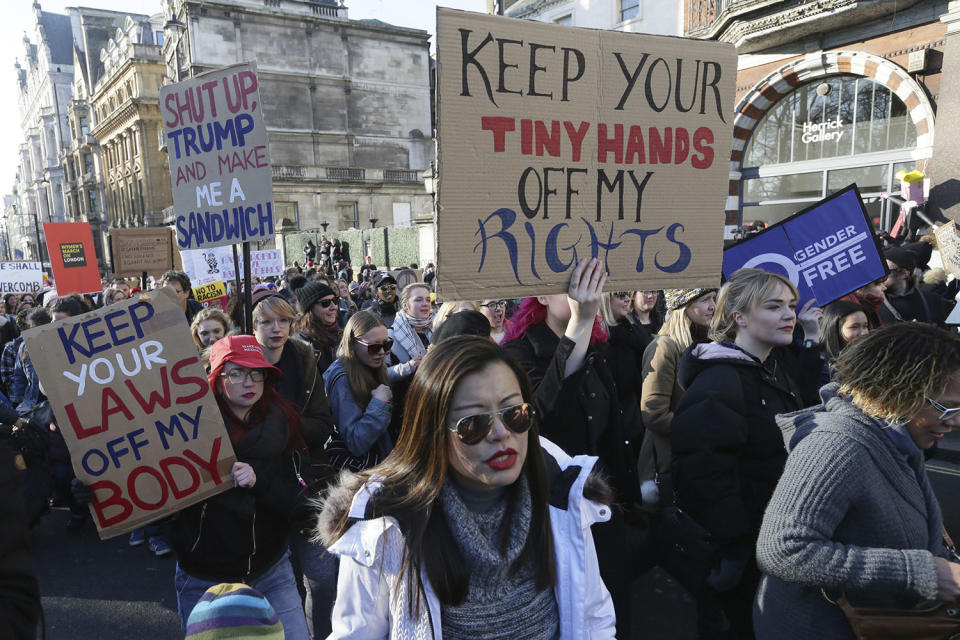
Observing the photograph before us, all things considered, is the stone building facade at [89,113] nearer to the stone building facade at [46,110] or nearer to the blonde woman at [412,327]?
the stone building facade at [46,110]

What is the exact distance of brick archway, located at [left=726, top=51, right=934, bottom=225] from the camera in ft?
38.8

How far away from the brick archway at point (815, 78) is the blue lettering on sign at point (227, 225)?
327 inches

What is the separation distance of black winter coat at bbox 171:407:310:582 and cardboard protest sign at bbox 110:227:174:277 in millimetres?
8579

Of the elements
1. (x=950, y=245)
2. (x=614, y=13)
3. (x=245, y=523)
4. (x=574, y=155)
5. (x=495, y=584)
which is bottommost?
(x=245, y=523)

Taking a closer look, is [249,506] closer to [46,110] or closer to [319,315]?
[319,315]

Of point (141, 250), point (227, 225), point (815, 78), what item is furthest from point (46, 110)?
point (227, 225)

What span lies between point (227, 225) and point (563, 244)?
2695mm

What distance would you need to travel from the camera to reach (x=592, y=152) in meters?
2.34

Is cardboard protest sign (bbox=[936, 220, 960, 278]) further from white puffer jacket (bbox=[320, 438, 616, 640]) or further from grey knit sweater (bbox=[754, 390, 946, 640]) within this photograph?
white puffer jacket (bbox=[320, 438, 616, 640])

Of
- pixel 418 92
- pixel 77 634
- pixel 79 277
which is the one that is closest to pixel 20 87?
pixel 418 92

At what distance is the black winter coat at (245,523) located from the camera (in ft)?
8.14

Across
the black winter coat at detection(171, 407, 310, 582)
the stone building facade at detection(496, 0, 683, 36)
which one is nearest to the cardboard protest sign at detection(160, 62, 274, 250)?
the black winter coat at detection(171, 407, 310, 582)

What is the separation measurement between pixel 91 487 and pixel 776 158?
16438 mm

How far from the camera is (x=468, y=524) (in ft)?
5.14
